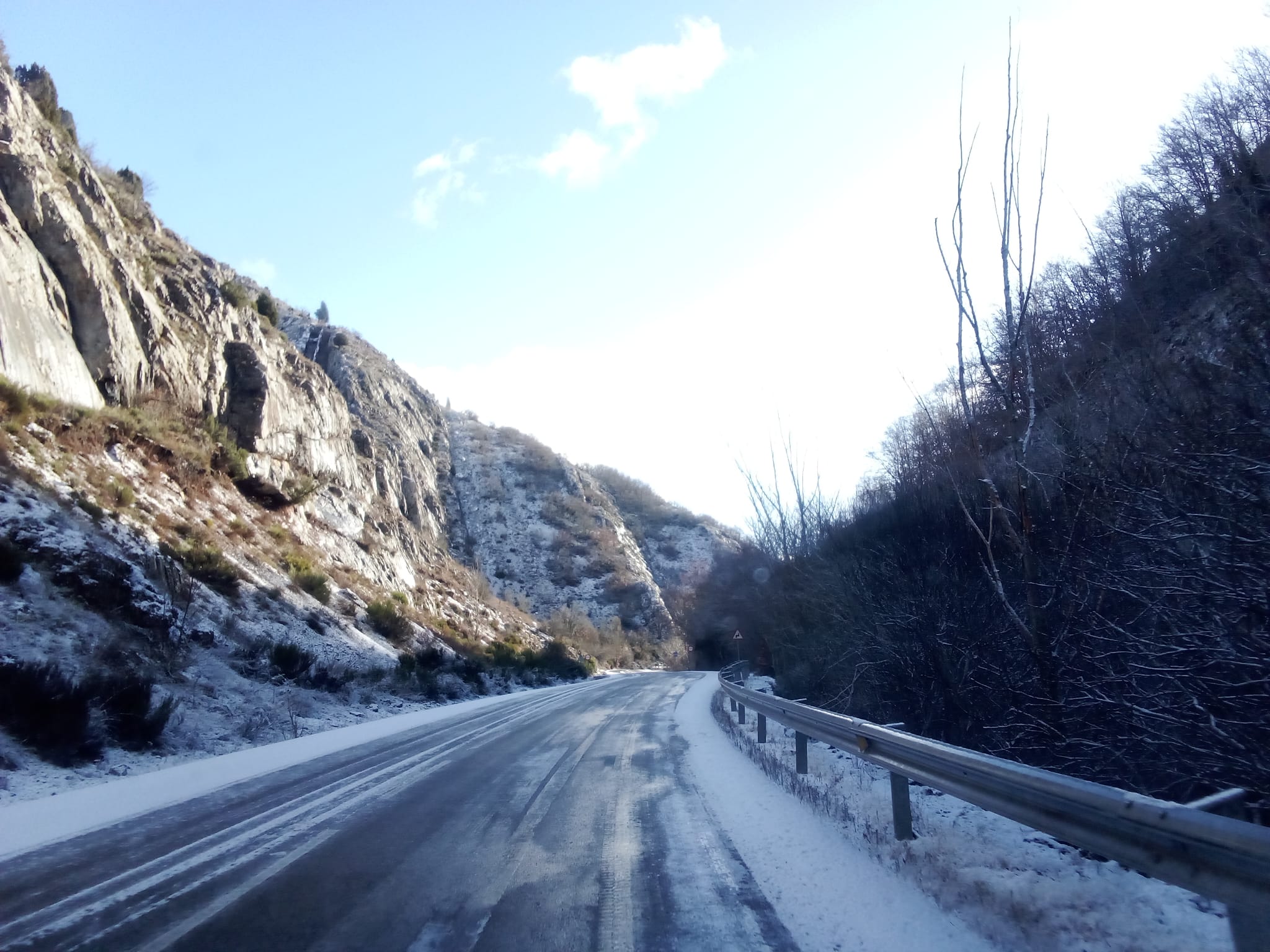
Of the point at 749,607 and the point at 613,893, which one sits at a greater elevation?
the point at 749,607

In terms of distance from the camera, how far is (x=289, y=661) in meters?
17.4

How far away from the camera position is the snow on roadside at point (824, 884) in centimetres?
393

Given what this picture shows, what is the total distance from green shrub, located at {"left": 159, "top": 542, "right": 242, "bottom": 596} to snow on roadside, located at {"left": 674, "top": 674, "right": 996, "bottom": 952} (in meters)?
Result: 15.6

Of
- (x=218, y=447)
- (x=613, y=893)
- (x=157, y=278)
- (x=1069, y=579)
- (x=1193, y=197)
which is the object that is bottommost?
(x=613, y=893)

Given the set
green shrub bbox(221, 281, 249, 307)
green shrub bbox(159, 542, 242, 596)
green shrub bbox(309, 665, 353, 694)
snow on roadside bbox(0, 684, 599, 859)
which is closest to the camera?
snow on roadside bbox(0, 684, 599, 859)

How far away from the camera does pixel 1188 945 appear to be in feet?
11.1

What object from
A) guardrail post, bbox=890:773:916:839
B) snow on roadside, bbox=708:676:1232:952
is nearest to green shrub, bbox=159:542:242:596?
snow on roadside, bbox=708:676:1232:952

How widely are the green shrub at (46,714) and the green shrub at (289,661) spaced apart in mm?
7002

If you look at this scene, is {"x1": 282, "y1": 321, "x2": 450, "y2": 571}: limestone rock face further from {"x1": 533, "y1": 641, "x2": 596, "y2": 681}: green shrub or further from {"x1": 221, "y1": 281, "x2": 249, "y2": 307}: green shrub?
{"x1": 221, "y1": 281, "x2": 249, "y2": 307}: green shrub

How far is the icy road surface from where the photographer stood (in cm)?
405

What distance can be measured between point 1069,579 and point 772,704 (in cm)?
469

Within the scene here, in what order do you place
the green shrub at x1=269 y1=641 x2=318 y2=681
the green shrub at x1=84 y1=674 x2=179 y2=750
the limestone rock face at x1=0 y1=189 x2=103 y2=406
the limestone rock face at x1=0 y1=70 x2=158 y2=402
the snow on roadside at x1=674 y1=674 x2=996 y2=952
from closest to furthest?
the snow on roadside at x1=674 y1=674 x2=996 y2=952
the green shrub at x1=84 y1=674 x2=179 y2=750
the green shrub at x1=269 y1=641 x2=318 y2=681
the limestone rock face at x1=0 y1=189 x2=103 y2=406
the limestone rock face at x1=0 y1=70 x2=158 y2=402

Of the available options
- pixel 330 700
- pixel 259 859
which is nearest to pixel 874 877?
pixel 259 859

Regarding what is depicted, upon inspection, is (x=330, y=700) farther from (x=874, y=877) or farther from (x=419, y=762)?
(x=874, y=877)
